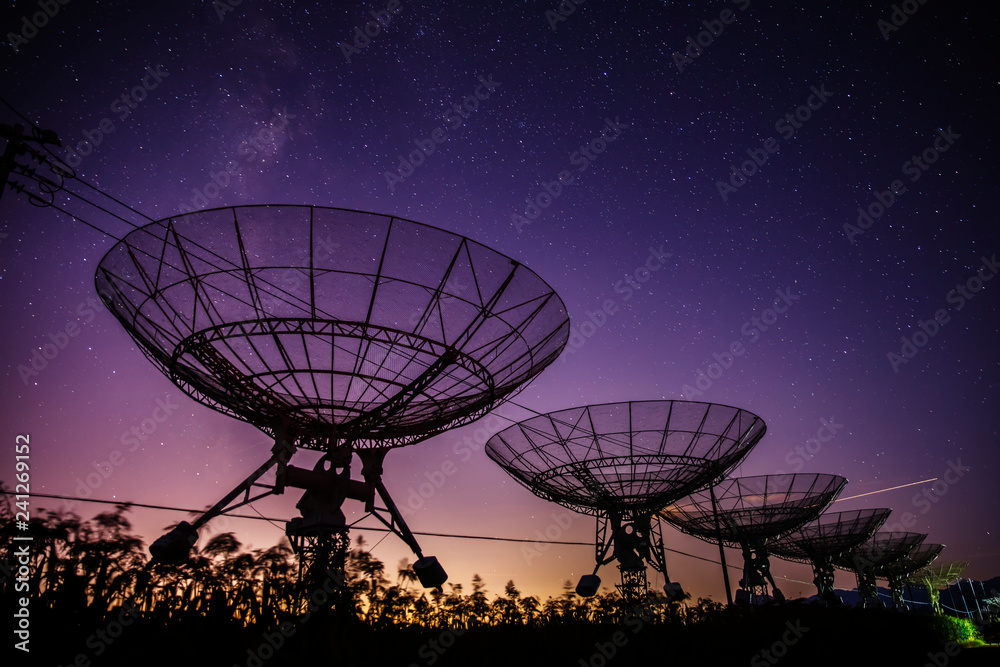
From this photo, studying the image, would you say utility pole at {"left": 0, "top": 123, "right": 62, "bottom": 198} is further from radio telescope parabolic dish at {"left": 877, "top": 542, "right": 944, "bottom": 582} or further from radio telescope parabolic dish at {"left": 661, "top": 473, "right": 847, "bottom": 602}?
radio telescope parabolic dish at {"left": 877, "top": 542, "right": 944, "bottom": 582}

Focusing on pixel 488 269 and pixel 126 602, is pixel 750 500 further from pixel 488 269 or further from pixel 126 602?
pixel 126 602

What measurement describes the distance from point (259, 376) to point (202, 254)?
3.99 meters

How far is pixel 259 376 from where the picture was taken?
15.8 meters

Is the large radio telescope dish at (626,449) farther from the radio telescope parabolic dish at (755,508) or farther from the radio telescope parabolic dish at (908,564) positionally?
the radio telescope parabolic dish at (908,564)

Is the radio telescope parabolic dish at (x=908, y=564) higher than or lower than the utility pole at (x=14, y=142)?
lower

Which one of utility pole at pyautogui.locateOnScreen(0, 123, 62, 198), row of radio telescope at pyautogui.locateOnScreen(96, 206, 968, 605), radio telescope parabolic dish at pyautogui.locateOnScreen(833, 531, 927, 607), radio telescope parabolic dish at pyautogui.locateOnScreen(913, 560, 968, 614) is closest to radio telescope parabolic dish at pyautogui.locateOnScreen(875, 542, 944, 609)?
radio telescope parabolic dish at pyautogui.locateOnScreen(833, 531, 927, 607)

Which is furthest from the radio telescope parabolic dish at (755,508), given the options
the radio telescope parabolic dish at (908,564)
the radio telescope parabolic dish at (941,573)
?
the radio telescope parabolic dish at (941,573)

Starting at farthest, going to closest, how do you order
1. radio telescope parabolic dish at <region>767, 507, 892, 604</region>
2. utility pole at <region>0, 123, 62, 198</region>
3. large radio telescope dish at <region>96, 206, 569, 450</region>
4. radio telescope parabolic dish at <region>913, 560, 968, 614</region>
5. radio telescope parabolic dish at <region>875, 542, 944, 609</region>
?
radio telescope parabolic dish at <region>913, 560, 968, 614</region>
radio telescope parabolic dish at <region>875, 542, 944, 609</region>
radio telescope parabolic dish at <region>767, 507, 892, 604</region>
large radio telescope dish at <region>96, 206, 569, 450</region>
utility pole at <region>0, 123, 62, 198</region>

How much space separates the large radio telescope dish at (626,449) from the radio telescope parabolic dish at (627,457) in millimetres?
43

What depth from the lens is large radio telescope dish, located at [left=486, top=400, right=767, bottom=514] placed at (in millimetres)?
23875

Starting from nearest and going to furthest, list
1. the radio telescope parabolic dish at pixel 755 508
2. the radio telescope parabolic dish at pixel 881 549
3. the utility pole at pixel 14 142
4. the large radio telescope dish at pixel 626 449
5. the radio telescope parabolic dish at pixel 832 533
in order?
the utility pole at pixel 14 142
the large radio telescope dish at pixel 626 449
the radio telescope parabolic dish at pixel 755 508
the radio telescope parabolic dish at pixel 832 533
the radio telescope parabolic dish at pixel 881 549

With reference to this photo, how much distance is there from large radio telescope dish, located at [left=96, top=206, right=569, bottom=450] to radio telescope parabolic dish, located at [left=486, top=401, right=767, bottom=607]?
26.6ft

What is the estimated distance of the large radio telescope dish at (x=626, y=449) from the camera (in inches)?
940

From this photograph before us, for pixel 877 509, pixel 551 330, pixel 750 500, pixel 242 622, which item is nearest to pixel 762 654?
pixel 242 622
